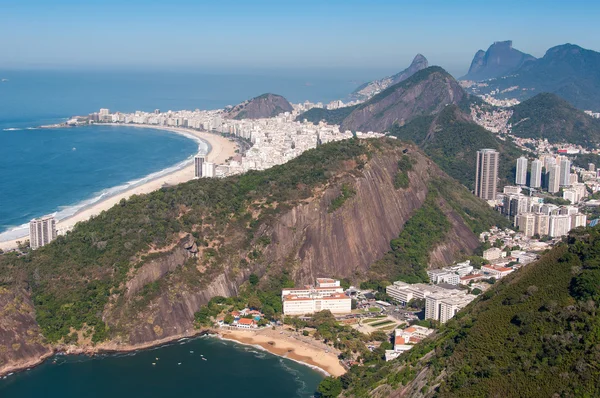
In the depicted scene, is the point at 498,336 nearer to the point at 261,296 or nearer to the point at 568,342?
the point at 568,342

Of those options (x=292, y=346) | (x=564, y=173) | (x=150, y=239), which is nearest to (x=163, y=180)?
(x=150, y=239)

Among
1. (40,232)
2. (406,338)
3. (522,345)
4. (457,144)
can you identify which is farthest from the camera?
(457,144)

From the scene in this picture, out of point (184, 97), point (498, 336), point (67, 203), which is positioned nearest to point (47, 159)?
point (67, 203)

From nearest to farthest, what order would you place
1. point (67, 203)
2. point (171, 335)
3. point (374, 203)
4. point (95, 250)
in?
1. point (171, 335)
2. point (95, 250)
3. point (374, 203)
4. point (67, 203)

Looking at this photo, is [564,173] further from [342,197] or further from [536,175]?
[342,197]

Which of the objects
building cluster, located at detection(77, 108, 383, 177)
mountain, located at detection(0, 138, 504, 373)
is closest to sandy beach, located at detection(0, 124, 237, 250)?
building cluster, located at detection(77, 108, 383, 177)

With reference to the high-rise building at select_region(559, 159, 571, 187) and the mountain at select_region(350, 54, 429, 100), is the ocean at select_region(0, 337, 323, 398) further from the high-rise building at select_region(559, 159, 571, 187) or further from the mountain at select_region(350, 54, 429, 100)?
the mountain at select_region(350, 54, 429, 100)

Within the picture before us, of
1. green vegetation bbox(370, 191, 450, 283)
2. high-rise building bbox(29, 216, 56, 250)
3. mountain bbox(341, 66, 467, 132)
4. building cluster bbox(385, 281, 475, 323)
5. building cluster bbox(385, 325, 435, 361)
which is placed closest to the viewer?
building cluster bbox(385, 325, 435, 361)
